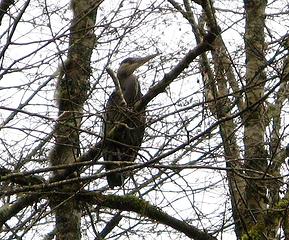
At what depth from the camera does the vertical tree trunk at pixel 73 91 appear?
5.77m

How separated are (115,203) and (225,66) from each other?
1428 mm

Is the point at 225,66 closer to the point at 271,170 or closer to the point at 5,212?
the point at 271,170

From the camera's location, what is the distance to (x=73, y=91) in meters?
6.17

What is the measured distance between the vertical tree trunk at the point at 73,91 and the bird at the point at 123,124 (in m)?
0.32

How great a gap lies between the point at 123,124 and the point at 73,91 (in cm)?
147

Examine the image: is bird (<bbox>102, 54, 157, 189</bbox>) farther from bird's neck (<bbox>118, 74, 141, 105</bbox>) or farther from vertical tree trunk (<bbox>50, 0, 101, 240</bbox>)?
vertical tree trunk (<bbox>50, 0, 101, 240</bbox>)

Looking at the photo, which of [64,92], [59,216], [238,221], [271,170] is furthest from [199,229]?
[64,92]

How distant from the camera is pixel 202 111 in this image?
17.7 feet

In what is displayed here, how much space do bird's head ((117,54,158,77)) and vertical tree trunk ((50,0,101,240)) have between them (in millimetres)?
929

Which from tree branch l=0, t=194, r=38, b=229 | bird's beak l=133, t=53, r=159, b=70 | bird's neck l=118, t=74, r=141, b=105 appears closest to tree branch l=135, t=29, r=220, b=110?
tree branch l=0, t=194, r=38, b=229

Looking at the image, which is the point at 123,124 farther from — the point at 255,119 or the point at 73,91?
the point at 255,119

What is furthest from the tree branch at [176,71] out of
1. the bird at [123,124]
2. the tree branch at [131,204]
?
the tree branch at [131,204]

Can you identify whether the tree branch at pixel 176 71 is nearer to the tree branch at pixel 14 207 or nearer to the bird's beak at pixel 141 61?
the tree branch at pixel 14 207

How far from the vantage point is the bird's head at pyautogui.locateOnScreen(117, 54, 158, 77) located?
7.23 metres
